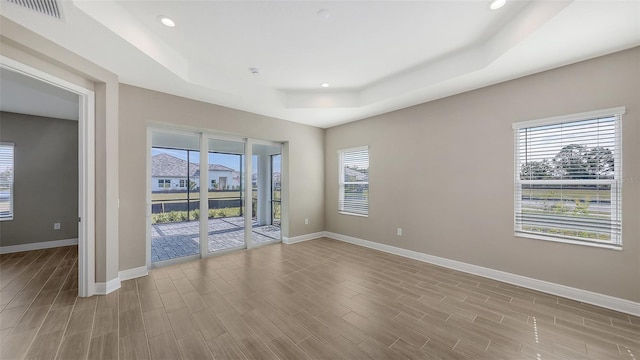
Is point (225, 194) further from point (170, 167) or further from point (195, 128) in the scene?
point (195, 128)

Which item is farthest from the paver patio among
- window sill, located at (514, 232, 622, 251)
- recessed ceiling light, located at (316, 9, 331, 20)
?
window sill, located at (514, 232, 622, 251)

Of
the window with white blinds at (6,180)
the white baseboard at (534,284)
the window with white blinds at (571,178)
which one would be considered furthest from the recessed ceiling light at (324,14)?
the window with white blinds at (6,180)

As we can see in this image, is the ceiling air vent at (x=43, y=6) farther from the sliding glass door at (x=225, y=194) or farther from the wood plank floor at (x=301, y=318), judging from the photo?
the wood plank floor at (x=301, y=318)

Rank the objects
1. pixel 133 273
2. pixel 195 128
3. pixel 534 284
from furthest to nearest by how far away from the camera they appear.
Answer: pixel 195 128 < pixel 133 273 < pixel 534 284

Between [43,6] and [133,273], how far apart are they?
3108 millimetres

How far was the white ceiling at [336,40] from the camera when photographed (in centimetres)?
213

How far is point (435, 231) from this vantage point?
3926mm

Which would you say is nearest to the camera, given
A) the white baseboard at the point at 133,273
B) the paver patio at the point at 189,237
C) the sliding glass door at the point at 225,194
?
the white baseboard at the point at 133,273

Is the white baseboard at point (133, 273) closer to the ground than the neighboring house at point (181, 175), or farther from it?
closer to the ground

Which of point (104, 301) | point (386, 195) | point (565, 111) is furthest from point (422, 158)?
point (104, 301)

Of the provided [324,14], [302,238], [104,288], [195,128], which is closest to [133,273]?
[104,288]

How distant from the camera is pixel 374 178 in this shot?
490 cm

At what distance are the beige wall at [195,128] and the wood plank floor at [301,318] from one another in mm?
766

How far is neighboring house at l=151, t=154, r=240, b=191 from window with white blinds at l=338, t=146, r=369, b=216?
2.38m
